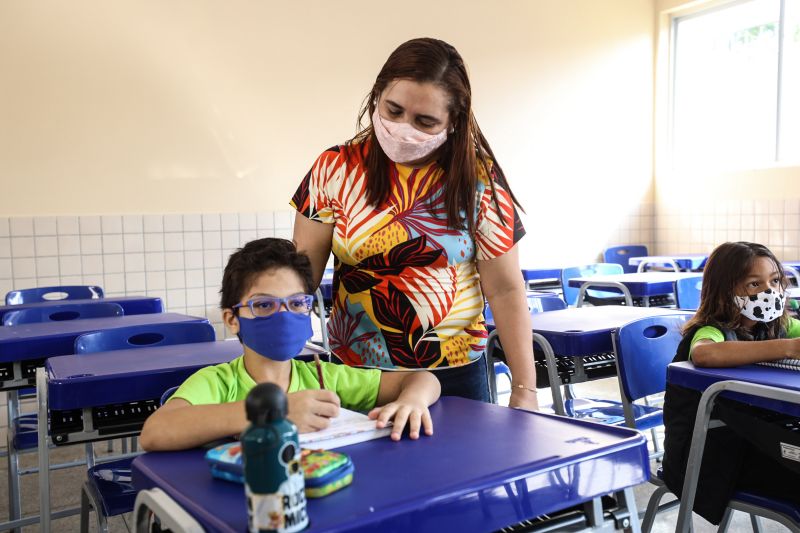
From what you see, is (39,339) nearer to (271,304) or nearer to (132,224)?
(271,304)

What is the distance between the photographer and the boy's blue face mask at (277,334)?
1392 millimetres

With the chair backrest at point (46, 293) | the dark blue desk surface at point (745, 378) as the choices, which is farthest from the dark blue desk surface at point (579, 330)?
the chair backrest at point (46, 293)

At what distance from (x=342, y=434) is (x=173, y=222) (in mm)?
4435

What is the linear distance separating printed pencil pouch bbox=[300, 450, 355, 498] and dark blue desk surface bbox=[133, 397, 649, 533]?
13 mm

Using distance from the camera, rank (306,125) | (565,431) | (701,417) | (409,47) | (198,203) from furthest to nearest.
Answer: (306,125) → (198,203) → (701,417) → (409,47) → (565,431)

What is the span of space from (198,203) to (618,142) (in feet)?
12.9

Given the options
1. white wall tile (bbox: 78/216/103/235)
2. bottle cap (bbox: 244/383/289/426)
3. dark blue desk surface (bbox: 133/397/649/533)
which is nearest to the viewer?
bottle cap (bbox: 244/383/289/426)

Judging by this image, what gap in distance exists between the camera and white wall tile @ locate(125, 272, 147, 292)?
5.24 metres

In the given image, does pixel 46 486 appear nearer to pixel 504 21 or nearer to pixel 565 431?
pixel 565 431

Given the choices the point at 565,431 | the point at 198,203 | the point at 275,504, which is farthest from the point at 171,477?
the point at 198,203

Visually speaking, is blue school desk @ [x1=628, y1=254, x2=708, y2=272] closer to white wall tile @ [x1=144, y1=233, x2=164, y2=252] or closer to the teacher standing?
white wall tile @ [x1=144, y1=233, x2=164, y2=252]

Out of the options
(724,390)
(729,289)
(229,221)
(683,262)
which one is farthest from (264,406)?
(683,262)

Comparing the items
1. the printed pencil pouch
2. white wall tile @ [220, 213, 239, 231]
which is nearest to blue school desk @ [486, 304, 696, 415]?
the printed pencil pouch

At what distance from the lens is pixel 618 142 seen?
7.31 meters
